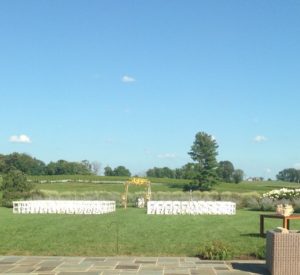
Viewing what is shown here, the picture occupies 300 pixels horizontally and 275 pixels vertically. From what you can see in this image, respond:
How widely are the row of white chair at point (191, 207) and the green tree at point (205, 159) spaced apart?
31.0m

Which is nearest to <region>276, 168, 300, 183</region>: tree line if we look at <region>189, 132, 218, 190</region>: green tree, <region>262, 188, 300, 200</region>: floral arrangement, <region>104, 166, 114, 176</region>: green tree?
<region>104, 166, 114, 176</region>: green tree

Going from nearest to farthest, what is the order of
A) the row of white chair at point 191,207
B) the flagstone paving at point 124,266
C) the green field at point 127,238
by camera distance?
the flagstone paving at point 124,266
the green field at point 127,238
the row of white chair at point 191,207

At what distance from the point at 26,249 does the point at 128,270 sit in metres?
3.31

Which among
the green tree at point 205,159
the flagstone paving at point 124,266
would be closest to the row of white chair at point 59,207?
the flagstone paving at point 124,266

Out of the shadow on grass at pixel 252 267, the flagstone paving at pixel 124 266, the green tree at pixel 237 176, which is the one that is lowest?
the flagstone paving at pixel 124 266

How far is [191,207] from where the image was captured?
938 inches

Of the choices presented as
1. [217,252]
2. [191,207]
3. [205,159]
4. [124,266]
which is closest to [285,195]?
[191,207]

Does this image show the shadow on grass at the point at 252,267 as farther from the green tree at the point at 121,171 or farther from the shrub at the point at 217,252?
the green tree at the point at 121,171

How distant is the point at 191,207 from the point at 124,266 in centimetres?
1518

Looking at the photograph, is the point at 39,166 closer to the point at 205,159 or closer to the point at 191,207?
the point at 205,159

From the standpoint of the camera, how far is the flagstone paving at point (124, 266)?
8.27m

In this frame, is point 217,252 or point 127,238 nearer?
point 217,252

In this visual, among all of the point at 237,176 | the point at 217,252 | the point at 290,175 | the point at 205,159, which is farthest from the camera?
the point at 290,175

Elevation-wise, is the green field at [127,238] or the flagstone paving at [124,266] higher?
the green field at [127,238]
